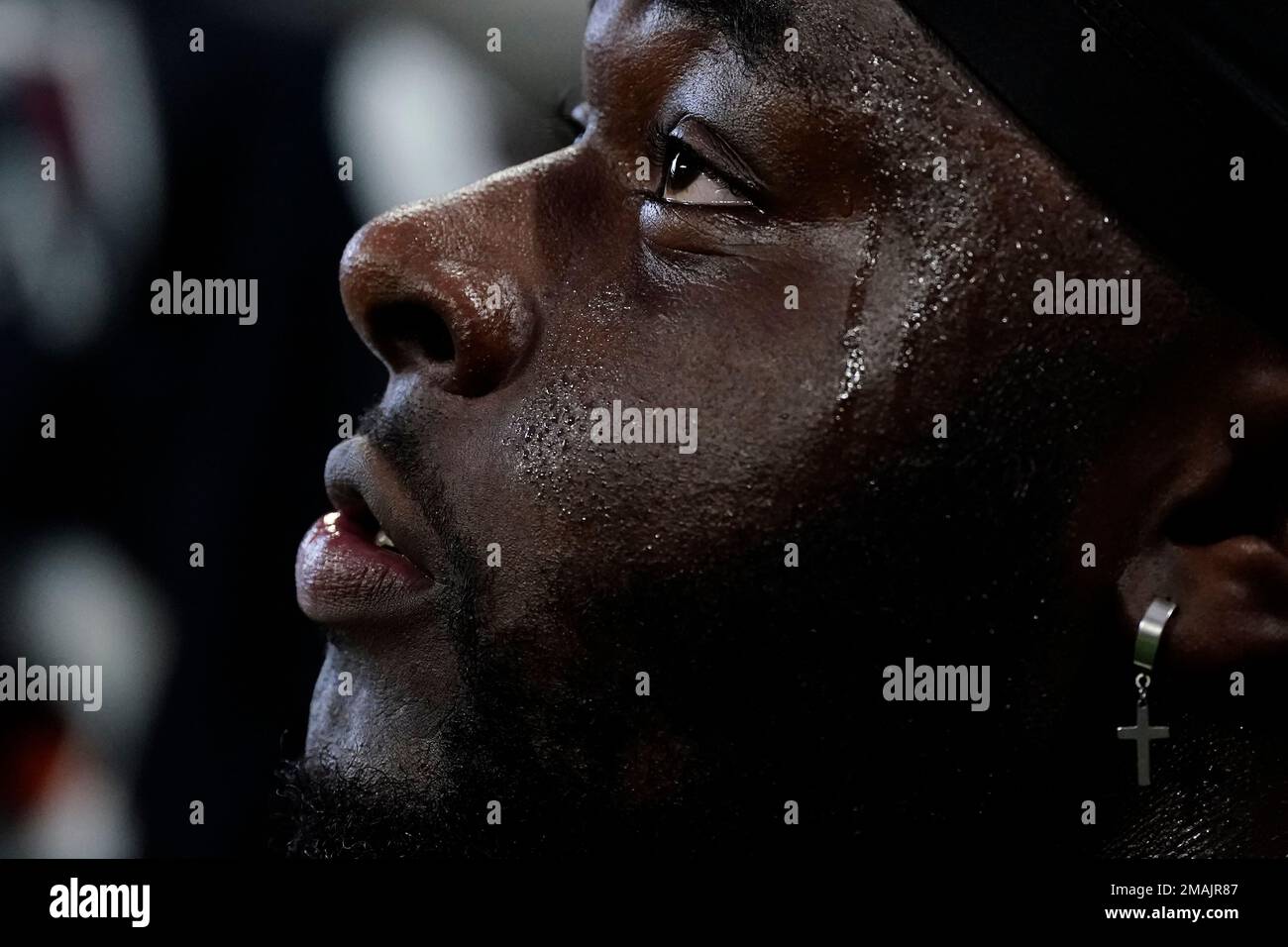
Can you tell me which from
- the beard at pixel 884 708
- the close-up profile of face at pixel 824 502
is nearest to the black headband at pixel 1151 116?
the close-up profile of face at pixel 824 502

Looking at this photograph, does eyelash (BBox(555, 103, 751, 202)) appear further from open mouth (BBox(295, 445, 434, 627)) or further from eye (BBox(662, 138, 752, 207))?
open mouth (BBox(295, 445, 434, 627))

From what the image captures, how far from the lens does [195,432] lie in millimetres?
1479

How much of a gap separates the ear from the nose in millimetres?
419

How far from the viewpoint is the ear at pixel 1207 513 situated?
841 mm

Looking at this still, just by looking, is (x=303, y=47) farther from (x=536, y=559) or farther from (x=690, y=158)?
(x=536, y=559)

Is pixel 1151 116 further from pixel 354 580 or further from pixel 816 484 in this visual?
pixel 354 580

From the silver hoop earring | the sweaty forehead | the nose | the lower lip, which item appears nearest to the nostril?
the nose

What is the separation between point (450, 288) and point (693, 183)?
19cm

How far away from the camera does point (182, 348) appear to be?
146cm

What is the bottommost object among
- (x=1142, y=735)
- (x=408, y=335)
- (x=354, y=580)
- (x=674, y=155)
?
(x=1142, y=735)

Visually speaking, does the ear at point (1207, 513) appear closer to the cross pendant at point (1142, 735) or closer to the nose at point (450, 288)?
the cross pendant at point (1142, 735)

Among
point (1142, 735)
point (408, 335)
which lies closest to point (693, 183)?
point (408, 335)

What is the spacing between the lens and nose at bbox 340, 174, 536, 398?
91cm

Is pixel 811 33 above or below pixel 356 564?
above
